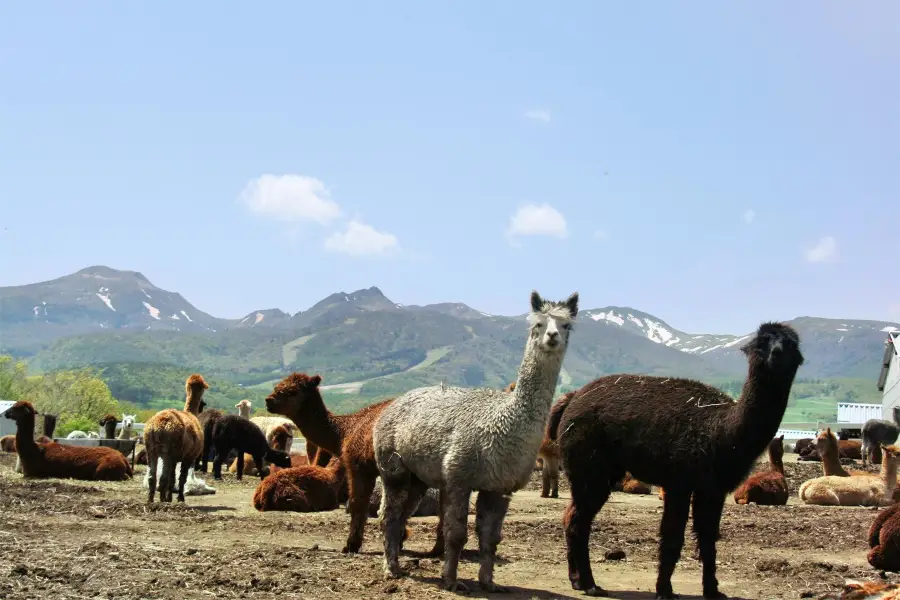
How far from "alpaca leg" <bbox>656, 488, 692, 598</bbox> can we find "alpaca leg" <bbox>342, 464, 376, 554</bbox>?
13.0 feet

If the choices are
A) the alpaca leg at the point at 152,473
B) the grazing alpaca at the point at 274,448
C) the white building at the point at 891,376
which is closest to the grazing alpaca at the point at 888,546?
the alpaca leg at the point at 152,473

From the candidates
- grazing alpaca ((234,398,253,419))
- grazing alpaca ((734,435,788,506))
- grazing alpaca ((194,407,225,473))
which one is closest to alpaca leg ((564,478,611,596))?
grazing alpaca ((734,435,788,506))

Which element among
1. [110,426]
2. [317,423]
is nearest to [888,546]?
[317,423]

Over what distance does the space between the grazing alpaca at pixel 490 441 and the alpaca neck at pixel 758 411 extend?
183 cm

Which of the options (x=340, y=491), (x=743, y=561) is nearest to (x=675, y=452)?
(x=743, y=561)

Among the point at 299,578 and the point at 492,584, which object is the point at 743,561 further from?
the point at 299,578

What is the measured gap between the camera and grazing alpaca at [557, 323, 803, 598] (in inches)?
A: 404

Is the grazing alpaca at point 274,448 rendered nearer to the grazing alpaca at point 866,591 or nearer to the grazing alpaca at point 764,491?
the grazing alpaca at point 764,491

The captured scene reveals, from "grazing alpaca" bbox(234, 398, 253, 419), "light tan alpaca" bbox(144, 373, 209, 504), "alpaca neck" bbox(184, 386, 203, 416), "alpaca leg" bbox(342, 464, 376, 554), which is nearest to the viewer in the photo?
"alpaca leg" bbox(342, 464, 376, 554)

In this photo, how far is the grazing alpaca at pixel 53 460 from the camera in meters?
24.0

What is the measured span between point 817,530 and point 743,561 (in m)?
4.03

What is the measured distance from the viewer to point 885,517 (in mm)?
12836

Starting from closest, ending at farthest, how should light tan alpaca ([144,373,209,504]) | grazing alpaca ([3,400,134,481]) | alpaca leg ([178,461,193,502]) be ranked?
light tan alpaca ([144,373,209,504])
alpaca leg ([178,461,193,502])
grazing alpaca ([3,400,134,481])

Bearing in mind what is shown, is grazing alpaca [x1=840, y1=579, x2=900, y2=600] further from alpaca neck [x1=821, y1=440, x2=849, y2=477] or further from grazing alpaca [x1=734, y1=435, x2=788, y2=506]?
alpaca neck [x1=821, y1=440, x2=849, y2=477]
